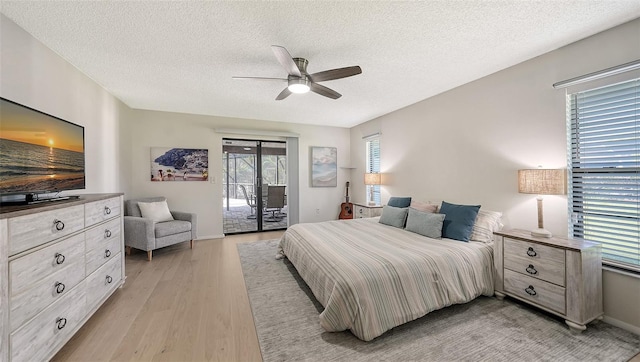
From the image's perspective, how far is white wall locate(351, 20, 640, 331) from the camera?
2.02m

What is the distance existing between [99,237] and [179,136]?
298 cm

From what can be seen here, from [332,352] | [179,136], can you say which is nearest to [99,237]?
[332,352]

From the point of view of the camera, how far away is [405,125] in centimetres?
425

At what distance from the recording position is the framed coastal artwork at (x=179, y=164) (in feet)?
14.8

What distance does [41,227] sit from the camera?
1458mm

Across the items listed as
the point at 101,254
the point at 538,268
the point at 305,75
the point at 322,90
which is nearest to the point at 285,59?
the point at 305,75

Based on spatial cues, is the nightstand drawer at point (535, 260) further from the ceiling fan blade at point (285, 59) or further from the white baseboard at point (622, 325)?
the ceiling fan blade at point (285, 59)

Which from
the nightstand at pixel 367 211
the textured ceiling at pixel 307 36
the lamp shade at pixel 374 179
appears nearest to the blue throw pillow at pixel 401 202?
the nightstand at pixel 367 211

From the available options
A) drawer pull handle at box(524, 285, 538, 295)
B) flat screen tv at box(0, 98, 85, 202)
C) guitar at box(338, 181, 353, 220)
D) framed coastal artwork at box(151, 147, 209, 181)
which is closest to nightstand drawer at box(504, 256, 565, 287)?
drawer pull handle at box(524, 285, 538, 295)

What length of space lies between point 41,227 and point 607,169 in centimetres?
424

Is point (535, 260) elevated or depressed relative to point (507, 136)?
depressed

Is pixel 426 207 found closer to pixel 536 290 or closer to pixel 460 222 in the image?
pixel 460 222

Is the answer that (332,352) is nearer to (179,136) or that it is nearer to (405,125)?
(405,125)

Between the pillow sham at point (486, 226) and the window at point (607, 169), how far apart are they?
58 cm
